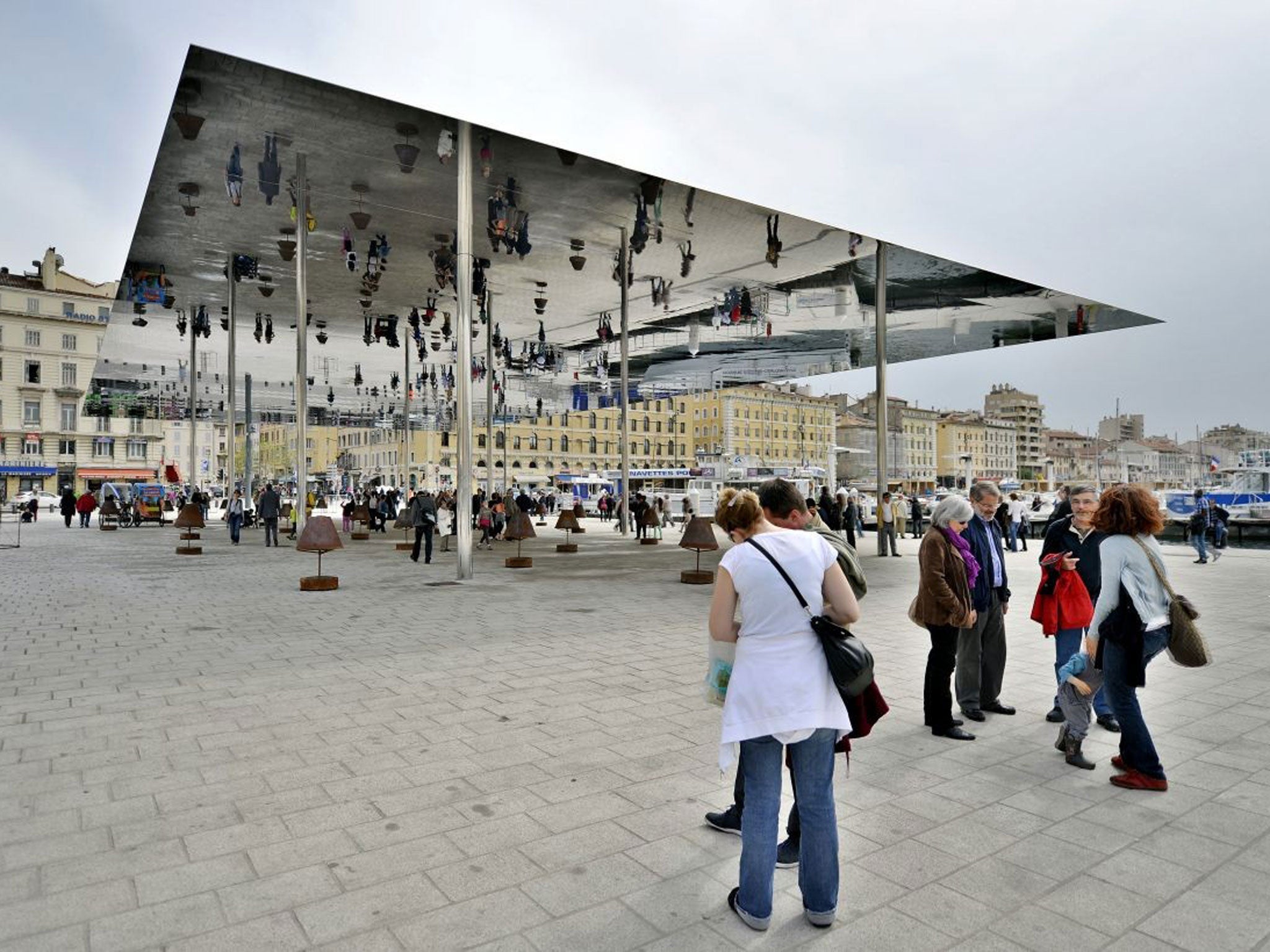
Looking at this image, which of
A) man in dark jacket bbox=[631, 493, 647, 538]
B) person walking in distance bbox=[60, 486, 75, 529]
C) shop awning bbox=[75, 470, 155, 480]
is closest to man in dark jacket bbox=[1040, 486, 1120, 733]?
man in dark jacket bbox=[631, 493, 647, 538]

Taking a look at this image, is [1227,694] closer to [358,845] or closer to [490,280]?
[358,845]

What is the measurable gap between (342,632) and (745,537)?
22.5ft

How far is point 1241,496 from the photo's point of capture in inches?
1348

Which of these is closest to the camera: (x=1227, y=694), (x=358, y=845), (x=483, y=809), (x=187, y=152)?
(x=358, y=845)

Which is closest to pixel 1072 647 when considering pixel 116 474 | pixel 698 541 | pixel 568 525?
pixel 698 541

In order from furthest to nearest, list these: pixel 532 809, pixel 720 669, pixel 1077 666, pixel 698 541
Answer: pixel 698 541
pixel 1077 666
pixel 532 809
pixel 720 669

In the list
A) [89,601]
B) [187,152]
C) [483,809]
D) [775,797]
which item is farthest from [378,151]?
[775,797]

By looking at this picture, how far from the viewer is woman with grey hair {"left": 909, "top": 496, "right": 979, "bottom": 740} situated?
5168mm

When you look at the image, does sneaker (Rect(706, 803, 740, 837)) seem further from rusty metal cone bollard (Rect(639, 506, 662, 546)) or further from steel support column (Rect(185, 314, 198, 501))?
steel support column (Rect(185, 314, 198, 501))

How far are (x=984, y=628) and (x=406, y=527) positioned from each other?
69.8ft

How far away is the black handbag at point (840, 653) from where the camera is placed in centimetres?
279

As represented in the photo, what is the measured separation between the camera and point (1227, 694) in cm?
618

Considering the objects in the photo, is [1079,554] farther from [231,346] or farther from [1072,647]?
[231,346]

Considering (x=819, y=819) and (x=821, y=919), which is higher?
(x=819, y=819)
